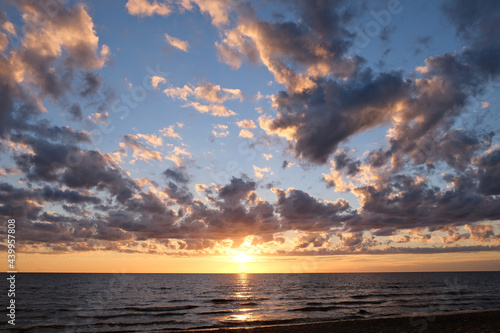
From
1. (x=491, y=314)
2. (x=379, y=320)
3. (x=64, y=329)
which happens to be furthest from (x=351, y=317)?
(x=64, y=329)

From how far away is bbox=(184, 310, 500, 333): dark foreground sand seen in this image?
95.5 ft

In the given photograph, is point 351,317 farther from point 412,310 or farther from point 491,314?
Answer: point 491,314

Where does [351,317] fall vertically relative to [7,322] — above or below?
below

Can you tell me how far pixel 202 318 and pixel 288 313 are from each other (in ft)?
42.8

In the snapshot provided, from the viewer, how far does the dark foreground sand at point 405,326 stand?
1146 inches

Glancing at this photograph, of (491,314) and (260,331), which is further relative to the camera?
(491,314)

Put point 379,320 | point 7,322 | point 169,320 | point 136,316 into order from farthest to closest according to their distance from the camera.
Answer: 1. point 136,316
2. point 169,320
3. point 7,322
4. point 379,320

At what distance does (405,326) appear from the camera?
31188mm

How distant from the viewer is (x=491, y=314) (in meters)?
37.4

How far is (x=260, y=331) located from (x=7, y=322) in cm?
3291

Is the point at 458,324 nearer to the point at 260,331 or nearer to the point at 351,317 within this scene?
the point at 351,317

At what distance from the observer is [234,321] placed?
133 feet

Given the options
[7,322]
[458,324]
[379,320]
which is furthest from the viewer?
[7,322]

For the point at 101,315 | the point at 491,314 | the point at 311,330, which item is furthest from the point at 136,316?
the point at 491,314
